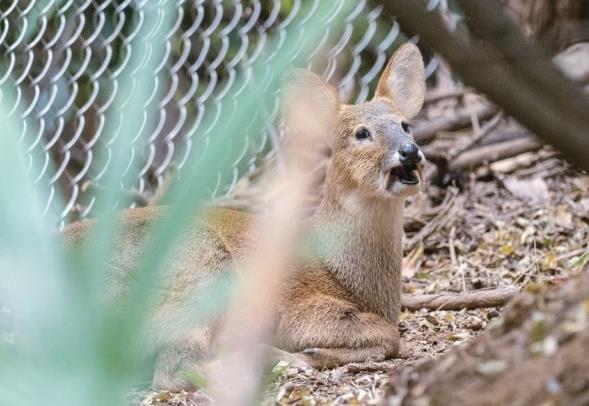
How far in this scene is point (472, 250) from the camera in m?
5.85

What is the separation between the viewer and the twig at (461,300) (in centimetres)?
438

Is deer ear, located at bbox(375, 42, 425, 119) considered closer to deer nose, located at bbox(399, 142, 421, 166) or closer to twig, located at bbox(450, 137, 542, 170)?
deer nose, located at bbox(399, 142, 421, 166)

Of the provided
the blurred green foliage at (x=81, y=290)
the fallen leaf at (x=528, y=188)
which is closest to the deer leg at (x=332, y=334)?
the fallen leaf at (x=528, y=188)

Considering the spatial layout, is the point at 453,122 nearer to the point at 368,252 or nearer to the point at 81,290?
the point at 368,252

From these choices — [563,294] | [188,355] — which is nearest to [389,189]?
[188,355]

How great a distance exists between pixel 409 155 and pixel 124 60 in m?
2.33

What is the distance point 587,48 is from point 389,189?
2539 millimetres

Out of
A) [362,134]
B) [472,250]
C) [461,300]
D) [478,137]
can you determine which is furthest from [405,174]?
[478,137]

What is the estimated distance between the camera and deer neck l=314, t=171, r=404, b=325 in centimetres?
437

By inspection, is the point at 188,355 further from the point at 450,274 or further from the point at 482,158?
the point at 482,158

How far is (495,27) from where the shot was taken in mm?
1246

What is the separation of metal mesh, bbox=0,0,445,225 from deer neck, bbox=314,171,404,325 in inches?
58.0

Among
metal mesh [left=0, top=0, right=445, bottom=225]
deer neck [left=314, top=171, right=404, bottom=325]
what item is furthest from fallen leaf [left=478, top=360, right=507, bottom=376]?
metal mesh [left=0, top=0, right=445, bottom=225]

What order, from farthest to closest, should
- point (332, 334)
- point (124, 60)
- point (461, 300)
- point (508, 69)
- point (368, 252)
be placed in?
1. point (124, 60)
2. point (461, 300)
3. point (368, 252)
4. point (332, 334)
5. point (508, 69)
